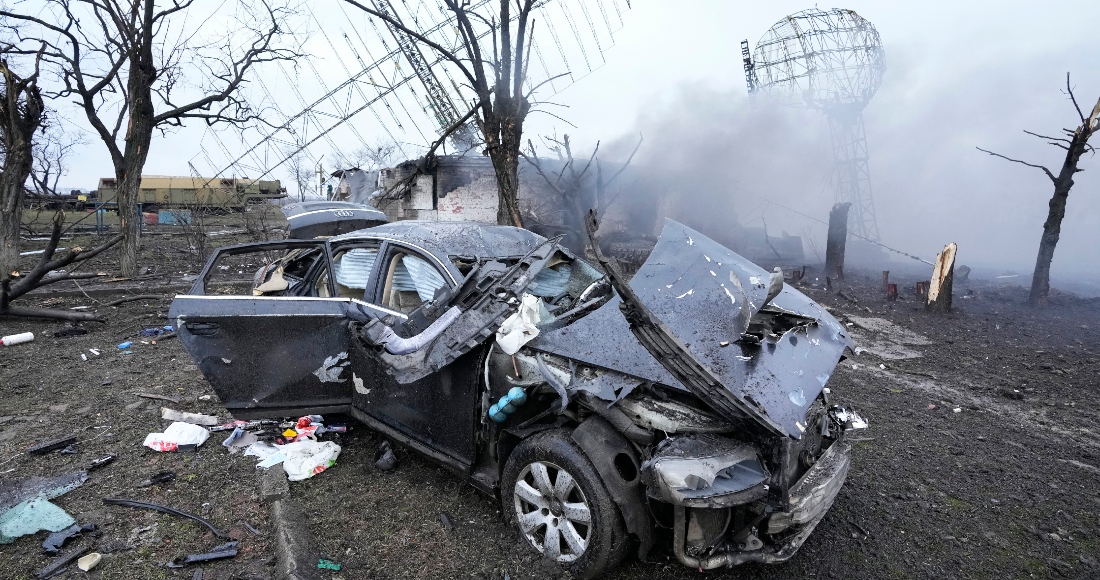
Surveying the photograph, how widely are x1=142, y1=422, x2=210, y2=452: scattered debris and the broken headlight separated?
137 inches

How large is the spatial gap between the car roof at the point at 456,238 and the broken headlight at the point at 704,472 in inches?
80.2

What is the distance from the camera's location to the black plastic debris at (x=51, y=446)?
4019mm

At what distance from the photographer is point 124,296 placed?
9695 millimetres

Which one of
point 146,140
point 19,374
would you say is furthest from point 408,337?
point 146,140

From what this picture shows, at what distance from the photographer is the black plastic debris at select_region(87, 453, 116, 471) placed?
12.6 feet

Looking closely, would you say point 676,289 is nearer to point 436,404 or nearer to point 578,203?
point 436,404

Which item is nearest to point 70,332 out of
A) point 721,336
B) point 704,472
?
point 721,336

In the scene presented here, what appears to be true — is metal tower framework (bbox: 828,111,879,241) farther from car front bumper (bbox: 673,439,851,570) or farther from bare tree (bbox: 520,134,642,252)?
car front bumper (bbox: 673,439,851,570)

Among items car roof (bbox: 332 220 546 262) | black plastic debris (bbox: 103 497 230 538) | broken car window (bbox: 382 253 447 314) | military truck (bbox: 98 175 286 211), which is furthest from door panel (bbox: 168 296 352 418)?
military truck (bbox: 98 175 286 211)

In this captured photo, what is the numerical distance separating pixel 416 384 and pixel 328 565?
104cm

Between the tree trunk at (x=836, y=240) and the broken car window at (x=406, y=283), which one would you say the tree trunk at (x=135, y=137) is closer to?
the broken car window at (x=406, y=283)

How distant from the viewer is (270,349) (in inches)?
154

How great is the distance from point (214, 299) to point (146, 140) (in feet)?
31.7

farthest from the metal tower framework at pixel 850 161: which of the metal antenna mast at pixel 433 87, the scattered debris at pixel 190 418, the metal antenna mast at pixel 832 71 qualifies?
the scattered debris at pixel 190 418
